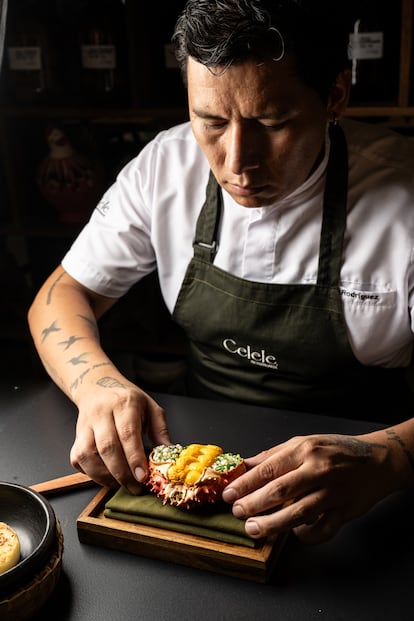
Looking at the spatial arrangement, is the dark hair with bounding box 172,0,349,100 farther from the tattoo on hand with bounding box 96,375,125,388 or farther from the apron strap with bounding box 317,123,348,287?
the tattoo on hand with bounding box 96,375,125,388

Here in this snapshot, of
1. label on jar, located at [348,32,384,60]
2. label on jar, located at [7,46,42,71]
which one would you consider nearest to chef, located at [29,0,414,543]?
label on jar, located at [348,32,384,60]

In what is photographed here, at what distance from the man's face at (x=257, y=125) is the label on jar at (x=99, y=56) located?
1422 mm

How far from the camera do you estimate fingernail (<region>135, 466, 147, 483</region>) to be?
1.29 meters

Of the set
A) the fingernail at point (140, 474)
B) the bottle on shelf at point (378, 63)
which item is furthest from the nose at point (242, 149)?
the bottle on shelf at point (378, 63)

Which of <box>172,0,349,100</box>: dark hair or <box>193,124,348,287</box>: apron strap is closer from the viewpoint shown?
<box>172,0,349,100</box>: dark hair

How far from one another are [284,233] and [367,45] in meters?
1.07

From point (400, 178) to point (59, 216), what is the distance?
1814 millimetres

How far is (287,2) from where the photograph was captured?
4.50ft

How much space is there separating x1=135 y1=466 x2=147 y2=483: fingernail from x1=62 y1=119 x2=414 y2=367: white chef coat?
71 cm

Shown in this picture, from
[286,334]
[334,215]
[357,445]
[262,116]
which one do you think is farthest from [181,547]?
[334,215]

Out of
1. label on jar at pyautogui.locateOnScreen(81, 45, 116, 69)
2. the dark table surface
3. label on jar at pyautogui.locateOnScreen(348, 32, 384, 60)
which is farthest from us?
label on jar at pyautogui.locateOnScreen(81, 45, 116, 69)

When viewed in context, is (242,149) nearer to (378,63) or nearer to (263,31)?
(263,31)

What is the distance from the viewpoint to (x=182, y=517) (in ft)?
3.94

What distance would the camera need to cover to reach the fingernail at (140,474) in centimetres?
129
